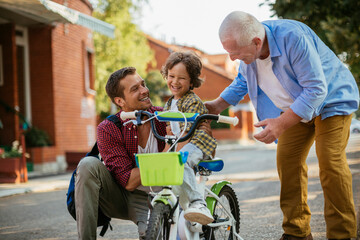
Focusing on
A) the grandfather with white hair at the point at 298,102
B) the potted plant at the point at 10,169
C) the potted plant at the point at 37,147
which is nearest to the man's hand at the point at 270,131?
the grandfather with white hair at the point at 298,102

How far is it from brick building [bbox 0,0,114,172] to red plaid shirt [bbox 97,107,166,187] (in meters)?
7.76

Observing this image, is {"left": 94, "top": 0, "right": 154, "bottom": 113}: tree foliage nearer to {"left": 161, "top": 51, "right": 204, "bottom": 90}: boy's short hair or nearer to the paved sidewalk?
the paved sidewalk

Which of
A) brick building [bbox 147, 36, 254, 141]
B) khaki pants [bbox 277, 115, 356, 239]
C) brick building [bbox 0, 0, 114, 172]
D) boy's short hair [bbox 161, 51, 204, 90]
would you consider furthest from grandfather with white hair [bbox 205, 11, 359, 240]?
brick building [bbox 147, 36, 254, 141]

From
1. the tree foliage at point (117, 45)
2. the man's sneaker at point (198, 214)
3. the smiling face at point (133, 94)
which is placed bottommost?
the man's sneaker at point (198, 214)

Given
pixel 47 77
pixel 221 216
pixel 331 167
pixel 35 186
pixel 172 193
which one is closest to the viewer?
pixel 172 193

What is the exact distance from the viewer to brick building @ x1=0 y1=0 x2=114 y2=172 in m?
12.5

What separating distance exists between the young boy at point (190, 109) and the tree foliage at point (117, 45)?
82.1 feet

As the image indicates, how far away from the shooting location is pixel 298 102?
3.35m

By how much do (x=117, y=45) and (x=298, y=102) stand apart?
89.4ft

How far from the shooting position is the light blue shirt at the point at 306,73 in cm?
334

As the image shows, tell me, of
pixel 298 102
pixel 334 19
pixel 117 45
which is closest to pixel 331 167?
pixel 298 102

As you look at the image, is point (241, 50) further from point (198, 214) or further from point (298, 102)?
point (198, 214)

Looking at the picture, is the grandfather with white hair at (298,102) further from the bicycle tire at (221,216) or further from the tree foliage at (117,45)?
the tree foliage at (117,45)

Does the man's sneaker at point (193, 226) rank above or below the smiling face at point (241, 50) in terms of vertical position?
below
